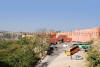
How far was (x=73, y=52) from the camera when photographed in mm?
16047

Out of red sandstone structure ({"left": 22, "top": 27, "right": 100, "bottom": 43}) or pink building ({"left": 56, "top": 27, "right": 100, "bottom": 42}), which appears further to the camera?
red sandstone structure ({"left": 22, "top": 27, "right": 100, "bottom": 43})

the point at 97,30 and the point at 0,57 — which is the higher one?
the point at 97,30

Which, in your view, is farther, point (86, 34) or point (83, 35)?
point (83, 35)

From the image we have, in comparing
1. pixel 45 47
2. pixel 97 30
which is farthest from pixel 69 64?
pixel 97 30

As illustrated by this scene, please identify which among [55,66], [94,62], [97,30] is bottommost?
[55,66]

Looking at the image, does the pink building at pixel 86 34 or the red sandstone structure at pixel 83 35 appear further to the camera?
the red sandstone structure at pixel 83 35

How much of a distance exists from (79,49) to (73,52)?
7.38 ft

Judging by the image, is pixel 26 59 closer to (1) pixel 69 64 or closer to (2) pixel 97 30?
(1) pixel 69 64

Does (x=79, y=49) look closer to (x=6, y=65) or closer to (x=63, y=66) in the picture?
(x=63, y=66)

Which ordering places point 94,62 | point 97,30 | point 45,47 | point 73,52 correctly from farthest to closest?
point 97,30 < point 45,47 < point 73,52 < point 94,62

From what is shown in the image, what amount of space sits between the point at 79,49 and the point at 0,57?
11.3 m

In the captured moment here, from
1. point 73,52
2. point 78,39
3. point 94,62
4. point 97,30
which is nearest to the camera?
point 94,62

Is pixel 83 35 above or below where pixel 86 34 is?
below

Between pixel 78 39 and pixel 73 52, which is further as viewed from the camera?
pixel 78 39
